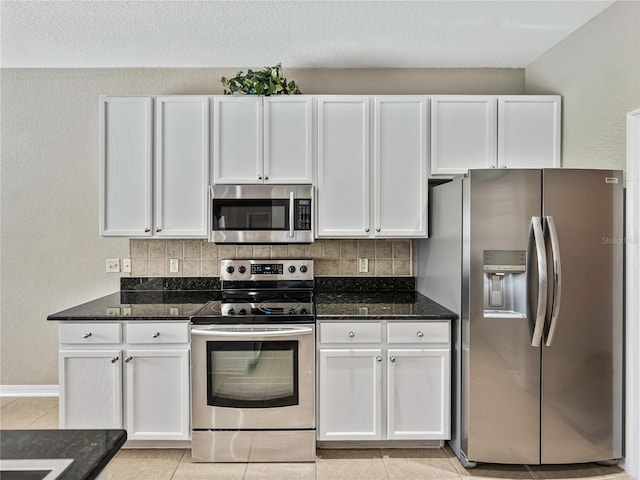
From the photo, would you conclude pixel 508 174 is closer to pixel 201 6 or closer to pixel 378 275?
pixel 378 275

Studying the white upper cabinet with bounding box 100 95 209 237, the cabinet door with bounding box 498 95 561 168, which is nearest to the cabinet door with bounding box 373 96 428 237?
the cabinet door with bounding box 498 95 561 168

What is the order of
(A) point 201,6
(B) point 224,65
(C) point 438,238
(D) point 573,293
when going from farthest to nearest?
(B) point 224,65 < (C) point 438,238 < (A) point 201,6 < (D) point 573,293

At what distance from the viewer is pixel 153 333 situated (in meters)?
2.56

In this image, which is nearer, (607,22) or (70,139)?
(607,22)

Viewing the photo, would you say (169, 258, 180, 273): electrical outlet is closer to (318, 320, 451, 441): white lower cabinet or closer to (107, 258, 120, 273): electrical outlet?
(107, 258, 120, 273): electrical outlet

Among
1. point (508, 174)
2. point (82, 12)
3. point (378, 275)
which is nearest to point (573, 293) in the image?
point (508, 174)

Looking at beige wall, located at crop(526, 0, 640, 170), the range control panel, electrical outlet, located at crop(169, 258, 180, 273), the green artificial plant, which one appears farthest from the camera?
electrical outlet, located at crop(169, 258, 180, 273)

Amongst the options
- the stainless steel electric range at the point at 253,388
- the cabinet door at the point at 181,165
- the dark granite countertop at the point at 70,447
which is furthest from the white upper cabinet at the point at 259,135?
the dark granite countertop at the point at 70,447

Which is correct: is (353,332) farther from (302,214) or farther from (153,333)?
(153,333)

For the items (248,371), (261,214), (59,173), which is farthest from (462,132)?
(59,173)

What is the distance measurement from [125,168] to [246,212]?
88 centimetres

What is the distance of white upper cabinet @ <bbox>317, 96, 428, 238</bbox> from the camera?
2.98 meters

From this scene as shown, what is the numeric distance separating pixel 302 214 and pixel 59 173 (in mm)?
1995

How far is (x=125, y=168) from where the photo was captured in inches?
117
